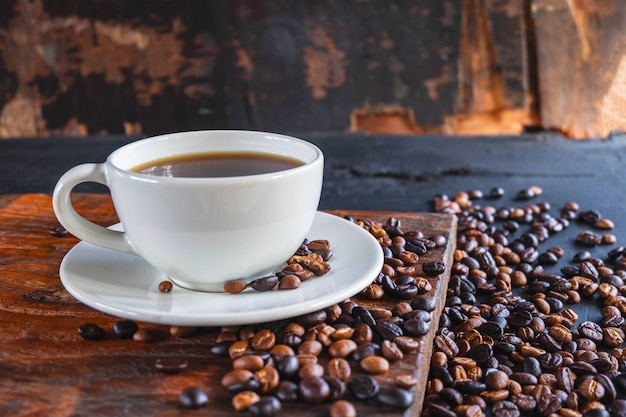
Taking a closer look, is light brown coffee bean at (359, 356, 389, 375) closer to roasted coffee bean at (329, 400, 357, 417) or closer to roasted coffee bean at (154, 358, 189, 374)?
roasted coffee bean at (329, 400, 357, 417)

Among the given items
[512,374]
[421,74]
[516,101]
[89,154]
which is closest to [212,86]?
[89,154]

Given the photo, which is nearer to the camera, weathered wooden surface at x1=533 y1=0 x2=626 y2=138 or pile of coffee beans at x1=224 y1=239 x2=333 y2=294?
pile of coffee beans at x1=224 y1=239 x2=333 y2=294

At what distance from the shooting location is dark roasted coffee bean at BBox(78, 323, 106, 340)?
703 millimetres

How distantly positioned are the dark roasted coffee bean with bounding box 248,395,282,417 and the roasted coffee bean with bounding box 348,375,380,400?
0.07 metres

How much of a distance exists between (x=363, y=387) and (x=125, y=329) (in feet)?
0.89

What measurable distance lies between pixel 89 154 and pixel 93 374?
1529 mm

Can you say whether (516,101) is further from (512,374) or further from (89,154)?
(512,374)

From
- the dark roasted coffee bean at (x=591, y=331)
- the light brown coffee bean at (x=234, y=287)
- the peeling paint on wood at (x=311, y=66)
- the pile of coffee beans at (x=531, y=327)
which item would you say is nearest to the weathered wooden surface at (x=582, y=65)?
the peeling paint on wood at (x=311, y=66)

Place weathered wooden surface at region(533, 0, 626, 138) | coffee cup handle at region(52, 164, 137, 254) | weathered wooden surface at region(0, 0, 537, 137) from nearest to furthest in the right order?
coffee cup handle at region(52, 164, 137, 254), weathered wooden surface at region(533, 0, 626, 138), weathered wooden surface at region(0, 0, 537, 137)

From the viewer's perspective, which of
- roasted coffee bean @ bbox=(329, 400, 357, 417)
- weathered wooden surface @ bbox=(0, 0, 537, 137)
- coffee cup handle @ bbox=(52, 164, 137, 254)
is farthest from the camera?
weathered wooden surface @ bbox=(0, 0, 537, 137)

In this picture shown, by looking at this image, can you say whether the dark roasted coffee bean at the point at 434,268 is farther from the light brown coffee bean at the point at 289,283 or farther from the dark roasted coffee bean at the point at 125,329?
the dark roasted coffee bean at the point at 125,329

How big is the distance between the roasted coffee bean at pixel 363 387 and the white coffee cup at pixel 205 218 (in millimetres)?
205

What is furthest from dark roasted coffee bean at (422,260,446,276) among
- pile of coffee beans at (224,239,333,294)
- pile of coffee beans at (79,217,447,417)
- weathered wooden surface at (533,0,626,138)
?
weathered wooden surface at (533,0,626,138)

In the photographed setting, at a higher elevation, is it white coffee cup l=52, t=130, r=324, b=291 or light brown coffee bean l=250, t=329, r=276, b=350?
white coffee cup l=52, t=130, r=324, b=291
